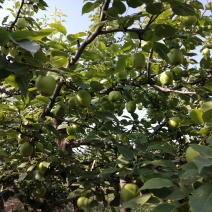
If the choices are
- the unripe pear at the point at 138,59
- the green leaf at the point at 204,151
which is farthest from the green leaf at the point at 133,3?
the green leaf at the point at 204,151

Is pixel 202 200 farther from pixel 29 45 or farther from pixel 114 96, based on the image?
pixel 114 96

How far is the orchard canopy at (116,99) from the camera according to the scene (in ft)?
3.09

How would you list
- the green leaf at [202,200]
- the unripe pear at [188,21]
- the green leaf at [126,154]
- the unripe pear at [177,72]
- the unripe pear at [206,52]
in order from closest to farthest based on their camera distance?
the green leaf at [202,200] → the green leaf at [126,154] → the unripe pear at [188,21] → the unripe pear at [177,72] → the unripe pear at [206,52]

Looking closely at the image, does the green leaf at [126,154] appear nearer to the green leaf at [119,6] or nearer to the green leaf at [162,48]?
the green leaf at [162,48]

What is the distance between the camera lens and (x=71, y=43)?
1.49m

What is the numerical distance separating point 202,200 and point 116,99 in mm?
1254

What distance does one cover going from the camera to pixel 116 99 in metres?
1.96

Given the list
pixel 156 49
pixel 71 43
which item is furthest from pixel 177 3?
pixel 71 43

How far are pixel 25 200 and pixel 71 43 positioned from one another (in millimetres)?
1816

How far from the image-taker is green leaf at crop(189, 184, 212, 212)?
0.73 m

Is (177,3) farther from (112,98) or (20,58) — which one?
(112,98)

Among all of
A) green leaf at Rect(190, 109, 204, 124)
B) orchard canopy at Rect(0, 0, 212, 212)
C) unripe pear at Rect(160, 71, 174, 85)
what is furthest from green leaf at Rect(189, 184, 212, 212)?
unripe pear at Rect(160, 71, 174, 85)

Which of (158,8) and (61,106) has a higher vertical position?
(158,8)

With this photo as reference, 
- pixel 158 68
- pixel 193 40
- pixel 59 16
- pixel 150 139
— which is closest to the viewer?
pixel 193 40
